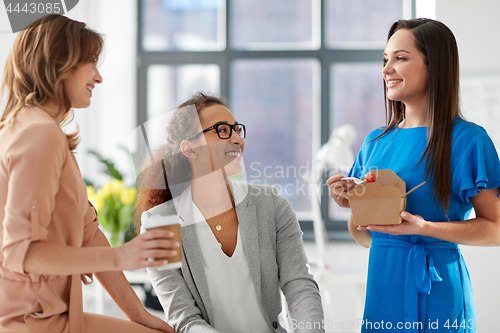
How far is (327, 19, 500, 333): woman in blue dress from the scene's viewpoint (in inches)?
44.8

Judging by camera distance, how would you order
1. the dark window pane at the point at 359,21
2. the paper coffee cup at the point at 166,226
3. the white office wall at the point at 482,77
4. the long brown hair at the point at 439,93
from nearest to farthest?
the paper coffee cup at the point at 166,226
the long brown hair at the point at 439,93
the white office wall at the point at 482,77
the dark window pane at the point at 359,21

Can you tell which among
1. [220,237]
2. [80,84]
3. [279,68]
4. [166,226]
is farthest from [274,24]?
[166,226]

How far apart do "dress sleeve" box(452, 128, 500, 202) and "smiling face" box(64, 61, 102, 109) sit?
0.96m

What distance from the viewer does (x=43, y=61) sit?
2.69ft

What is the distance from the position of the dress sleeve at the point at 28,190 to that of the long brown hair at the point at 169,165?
2.06 ft

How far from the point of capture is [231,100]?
360 centimetres

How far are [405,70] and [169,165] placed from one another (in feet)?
2.61

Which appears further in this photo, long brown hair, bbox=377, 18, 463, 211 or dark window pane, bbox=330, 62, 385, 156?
dark window pane, bbox=330, 62, 385, 156

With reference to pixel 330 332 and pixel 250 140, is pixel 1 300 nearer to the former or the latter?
pixel 330 332

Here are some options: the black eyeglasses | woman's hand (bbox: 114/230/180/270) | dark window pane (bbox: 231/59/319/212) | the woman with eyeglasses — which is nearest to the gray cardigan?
the woman with eyeglasses

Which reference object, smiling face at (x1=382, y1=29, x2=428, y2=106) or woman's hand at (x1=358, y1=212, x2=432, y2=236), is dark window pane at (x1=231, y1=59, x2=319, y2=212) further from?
woman's hand at (x1=358, y1=212, x2=432, y2=236)

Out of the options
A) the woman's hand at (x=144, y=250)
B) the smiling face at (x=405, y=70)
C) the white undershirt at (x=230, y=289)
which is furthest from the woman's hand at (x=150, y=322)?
the smiling face at (x=405, y=70)

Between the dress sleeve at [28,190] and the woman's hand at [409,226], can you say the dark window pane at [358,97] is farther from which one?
the dress sleeve at [28,190]

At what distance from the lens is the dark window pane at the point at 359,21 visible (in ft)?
11.4
